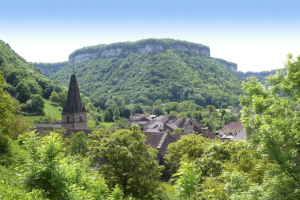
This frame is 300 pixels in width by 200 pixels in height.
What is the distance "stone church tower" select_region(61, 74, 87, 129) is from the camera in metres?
43.5

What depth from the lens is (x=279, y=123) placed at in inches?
406

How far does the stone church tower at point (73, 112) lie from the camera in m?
43.5

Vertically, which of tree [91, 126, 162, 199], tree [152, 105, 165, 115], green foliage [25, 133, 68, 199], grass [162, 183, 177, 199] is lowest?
tree [152, 105, 165, 115]

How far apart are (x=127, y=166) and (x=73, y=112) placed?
90.6ft

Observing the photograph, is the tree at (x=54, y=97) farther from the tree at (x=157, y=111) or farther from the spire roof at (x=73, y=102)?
the tree at (x=157, y=111)

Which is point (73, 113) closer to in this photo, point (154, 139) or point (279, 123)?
point (154, 139)

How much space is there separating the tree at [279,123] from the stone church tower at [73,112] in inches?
1387

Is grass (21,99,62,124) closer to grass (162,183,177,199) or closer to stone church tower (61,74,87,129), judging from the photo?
stone church tower (61,74,87,129)

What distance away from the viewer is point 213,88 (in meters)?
193

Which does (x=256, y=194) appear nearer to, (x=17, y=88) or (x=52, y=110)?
(x=52, y=110)

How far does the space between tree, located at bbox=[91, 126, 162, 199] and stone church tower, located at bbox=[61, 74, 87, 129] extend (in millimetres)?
26037

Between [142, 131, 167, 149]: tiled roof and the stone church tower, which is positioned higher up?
the stone church tower

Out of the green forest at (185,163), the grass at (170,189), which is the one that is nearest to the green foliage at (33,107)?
the grass at (170,189)

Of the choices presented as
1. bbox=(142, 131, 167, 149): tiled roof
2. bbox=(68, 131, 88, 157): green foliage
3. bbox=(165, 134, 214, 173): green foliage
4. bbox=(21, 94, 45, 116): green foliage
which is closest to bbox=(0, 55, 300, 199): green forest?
bbox=(165, 134, 214, 173): green foliage
